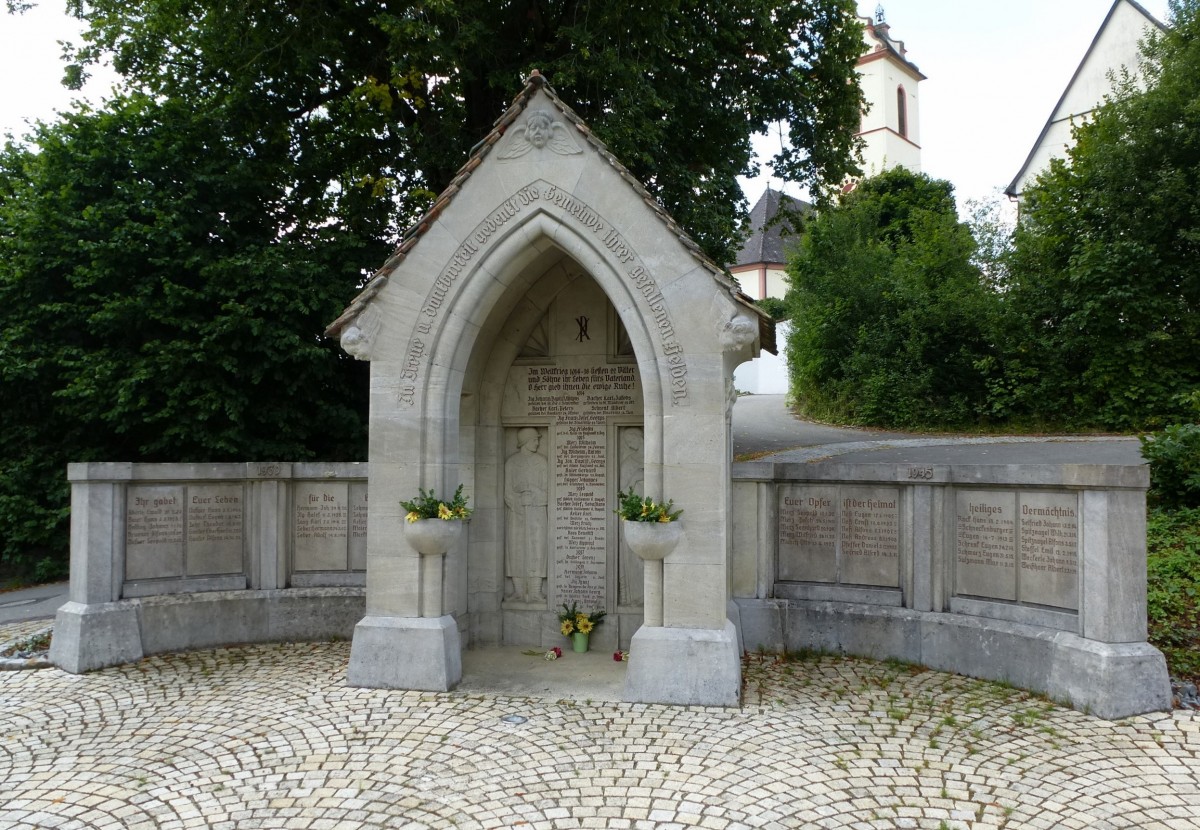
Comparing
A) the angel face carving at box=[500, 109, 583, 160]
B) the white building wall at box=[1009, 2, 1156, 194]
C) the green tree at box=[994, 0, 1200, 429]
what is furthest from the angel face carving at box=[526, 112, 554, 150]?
the white building wall at box=[1009, 2, 1156, 194]

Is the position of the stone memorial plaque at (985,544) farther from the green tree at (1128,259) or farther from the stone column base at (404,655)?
the green tree at (1128,259)

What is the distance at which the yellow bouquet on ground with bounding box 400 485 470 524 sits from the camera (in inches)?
248

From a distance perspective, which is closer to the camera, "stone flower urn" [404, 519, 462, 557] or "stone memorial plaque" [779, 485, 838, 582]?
"stone flower urn" [404, 519, 462, 557]

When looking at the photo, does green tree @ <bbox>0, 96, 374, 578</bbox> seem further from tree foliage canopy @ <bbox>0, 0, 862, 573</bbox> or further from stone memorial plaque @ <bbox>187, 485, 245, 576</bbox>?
stone memorial plaque @ <bbox>187, 485, 245, 576</bbox>

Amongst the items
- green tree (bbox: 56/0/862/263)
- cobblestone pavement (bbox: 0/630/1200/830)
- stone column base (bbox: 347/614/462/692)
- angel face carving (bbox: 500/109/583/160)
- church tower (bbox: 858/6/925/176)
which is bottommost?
cobblestone pavement (bbox: 0/630/1200/830)

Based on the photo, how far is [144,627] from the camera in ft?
23.7

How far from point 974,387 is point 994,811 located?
1903 cm

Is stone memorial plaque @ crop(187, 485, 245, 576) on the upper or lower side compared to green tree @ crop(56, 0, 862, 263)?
lower

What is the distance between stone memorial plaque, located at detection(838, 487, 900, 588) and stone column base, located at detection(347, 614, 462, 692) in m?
3.57

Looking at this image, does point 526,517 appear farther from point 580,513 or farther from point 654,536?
point 654,536

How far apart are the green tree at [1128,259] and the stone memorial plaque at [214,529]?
17.5m

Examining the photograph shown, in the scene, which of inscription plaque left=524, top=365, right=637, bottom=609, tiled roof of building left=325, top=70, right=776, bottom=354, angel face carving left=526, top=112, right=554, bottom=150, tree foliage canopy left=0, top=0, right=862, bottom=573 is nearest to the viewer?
tiled roof of building left=325, top=70, right=776, bottom=354

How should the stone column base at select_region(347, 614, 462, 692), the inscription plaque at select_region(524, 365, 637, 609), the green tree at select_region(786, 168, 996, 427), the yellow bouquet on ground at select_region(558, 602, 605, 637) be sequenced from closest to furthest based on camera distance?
the stone column base at select_region(347, 614, 462, 692) < the yellow bouquet on ground at select_region(558, 602, 605, 637) < the inscription plaque at select_region(524, 365, 637, 609) < the green tree at select_region(786, 168, 996, 427)

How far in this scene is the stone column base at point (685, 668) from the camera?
5.83 meters
